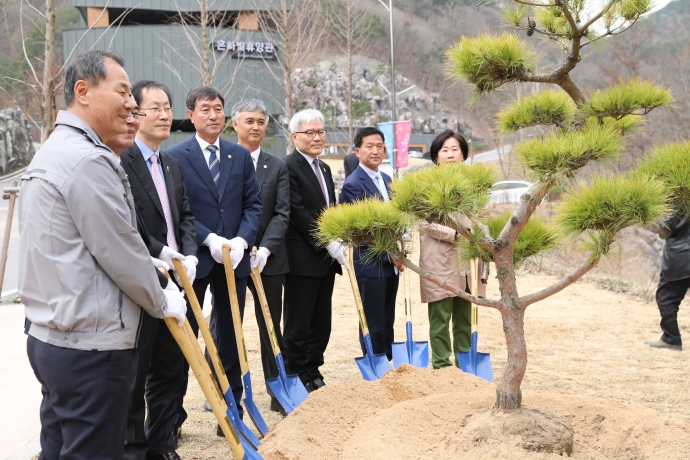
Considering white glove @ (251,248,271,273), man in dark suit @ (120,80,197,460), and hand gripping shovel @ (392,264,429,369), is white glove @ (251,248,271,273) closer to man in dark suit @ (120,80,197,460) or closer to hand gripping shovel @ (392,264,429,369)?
man in dark suit @ (120,80,197,460)

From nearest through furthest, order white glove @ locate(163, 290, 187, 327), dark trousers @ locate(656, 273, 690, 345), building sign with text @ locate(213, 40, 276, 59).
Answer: white glove @ locate(163, 290, 187, 327), dark trousers @ locate(656, 273, 690, 345), building sign with text @ locate(213, 40, 276, 59)

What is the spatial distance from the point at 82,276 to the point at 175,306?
452 millimetres

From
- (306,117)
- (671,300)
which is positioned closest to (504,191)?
(671,300)

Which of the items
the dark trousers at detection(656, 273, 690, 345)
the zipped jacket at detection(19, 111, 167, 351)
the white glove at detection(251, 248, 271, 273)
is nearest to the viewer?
the zipped jacket at detection(19, 111, 167, 351)

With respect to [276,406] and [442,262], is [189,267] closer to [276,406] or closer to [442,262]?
[276,406]

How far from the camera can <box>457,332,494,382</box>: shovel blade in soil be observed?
4082 mm

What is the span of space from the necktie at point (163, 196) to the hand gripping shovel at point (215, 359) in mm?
333

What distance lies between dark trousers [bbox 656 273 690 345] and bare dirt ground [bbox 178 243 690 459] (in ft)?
0.65

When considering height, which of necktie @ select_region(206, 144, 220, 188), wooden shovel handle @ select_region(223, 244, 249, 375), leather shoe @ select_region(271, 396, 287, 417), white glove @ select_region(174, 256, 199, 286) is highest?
necktie @ select_region(206, 144, 220, 188)

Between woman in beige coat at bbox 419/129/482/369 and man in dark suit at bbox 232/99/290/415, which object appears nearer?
man in dark suit at bbox 232/99/290/415

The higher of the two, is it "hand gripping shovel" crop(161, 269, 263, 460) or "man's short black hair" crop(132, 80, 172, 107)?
"man's short black hair" crop(132, 80, 172, 107)

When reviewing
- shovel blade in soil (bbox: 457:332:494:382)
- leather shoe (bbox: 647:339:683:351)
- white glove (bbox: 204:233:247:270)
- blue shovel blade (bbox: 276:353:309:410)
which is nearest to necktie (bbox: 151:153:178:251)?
white glove (bbox: 204:233:247:270)

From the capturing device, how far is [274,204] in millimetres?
3961

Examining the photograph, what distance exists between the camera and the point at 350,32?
1608 centimetres
